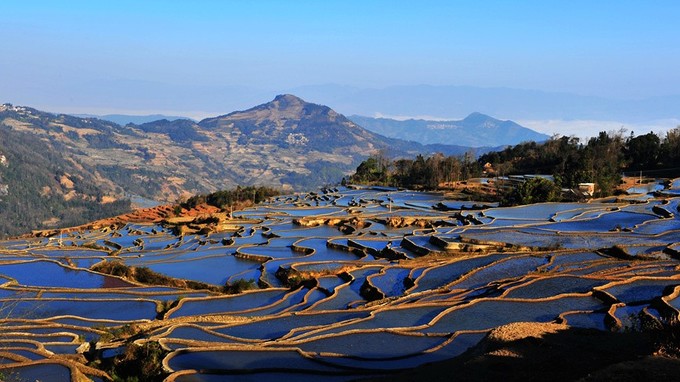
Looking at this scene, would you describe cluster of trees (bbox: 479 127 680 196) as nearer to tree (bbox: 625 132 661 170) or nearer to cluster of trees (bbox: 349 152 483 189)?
tree (bbox: 625 132 661 170)

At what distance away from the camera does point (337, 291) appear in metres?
22.0

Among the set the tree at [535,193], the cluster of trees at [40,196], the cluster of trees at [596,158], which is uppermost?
the cluster of trees at [596,158]

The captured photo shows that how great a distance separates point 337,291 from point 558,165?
47559mm

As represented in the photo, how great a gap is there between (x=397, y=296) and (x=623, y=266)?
350 inches

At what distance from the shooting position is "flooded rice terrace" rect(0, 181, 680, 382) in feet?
47.2

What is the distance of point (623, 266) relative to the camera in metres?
23.2

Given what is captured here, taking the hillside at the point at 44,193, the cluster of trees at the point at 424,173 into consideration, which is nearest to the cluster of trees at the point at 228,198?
the cluster of trees at the point at 424,173

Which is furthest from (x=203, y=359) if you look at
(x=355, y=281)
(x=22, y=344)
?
(x=355, y=281)

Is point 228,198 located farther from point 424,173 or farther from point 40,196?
point 40,196

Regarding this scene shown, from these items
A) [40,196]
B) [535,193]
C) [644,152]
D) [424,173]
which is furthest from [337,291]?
[40,196]

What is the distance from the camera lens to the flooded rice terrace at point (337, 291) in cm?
1438

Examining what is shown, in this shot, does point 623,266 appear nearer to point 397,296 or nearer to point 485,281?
point 485,281

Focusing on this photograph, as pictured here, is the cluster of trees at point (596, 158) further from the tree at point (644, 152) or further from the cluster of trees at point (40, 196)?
the cluster of trees at point (40, 196)

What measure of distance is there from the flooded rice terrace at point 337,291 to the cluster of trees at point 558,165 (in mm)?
7835
